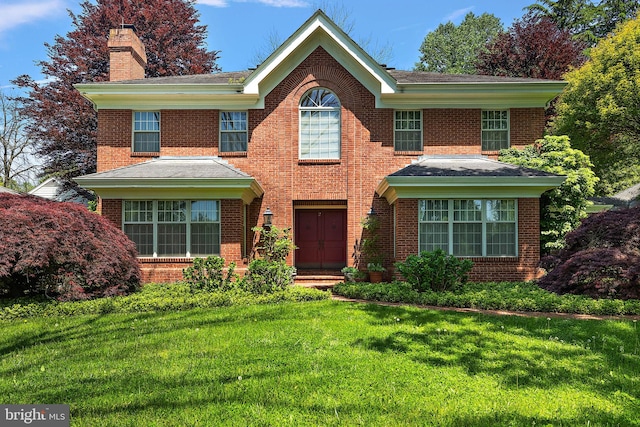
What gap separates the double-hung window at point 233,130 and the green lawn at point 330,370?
8084 millimetres

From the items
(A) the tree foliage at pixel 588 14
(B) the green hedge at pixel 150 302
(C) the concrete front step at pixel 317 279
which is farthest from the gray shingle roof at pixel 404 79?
(A) the tree foliage at pixel 588 14

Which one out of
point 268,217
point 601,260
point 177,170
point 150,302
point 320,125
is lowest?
point 150,302

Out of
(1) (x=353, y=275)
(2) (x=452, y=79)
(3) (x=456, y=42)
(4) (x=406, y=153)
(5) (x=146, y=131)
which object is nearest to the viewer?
(1) (x=353, y=275)

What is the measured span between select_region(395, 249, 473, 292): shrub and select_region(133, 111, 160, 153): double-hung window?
9979mm

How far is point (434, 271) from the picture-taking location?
10086 mm

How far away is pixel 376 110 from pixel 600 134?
32.3ft

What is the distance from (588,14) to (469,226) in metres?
31.3

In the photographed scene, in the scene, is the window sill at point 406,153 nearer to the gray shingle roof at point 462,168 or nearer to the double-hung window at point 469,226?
the gray shingle roof at point 462,168

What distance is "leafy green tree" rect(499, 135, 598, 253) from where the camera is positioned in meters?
13.0

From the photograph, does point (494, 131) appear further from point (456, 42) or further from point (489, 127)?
point (456, 42)

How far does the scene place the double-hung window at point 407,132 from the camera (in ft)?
47.5

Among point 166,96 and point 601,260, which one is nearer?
point 601,260

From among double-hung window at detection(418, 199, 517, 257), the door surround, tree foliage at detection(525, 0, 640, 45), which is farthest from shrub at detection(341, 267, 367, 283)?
tree foliage at detection(525, 0, 640, 45)

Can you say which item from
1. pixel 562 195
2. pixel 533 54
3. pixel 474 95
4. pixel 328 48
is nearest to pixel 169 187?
pixel 328 48
